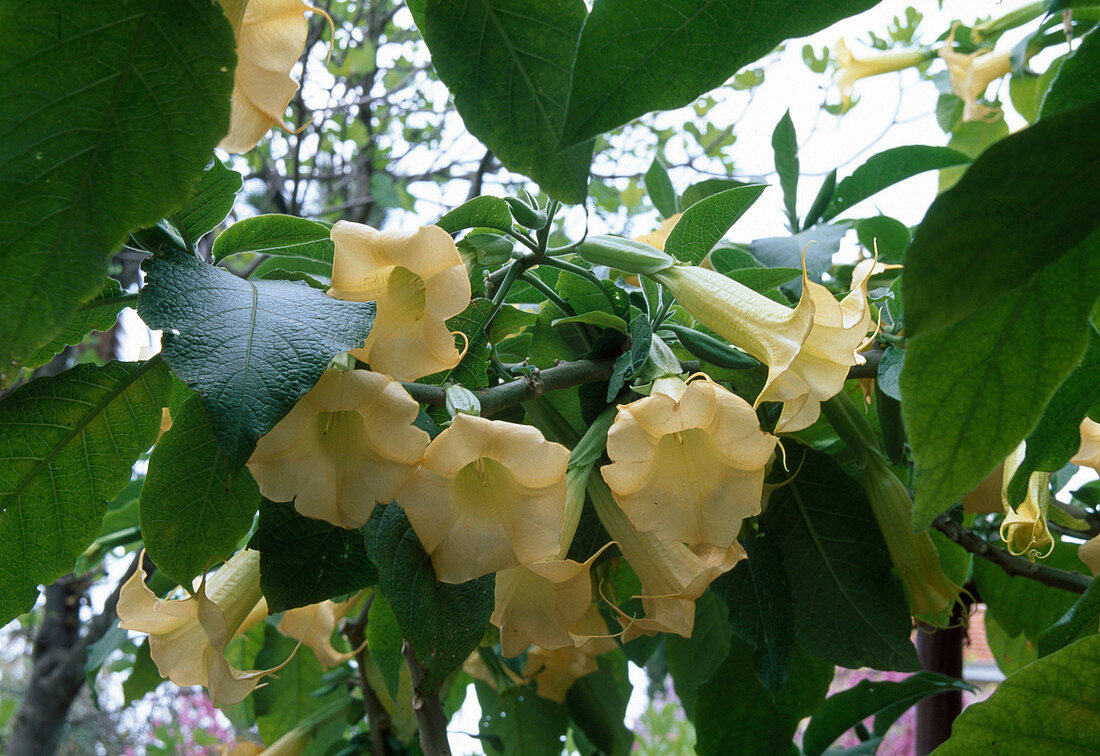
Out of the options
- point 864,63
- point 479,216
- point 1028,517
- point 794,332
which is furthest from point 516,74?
point 864,63

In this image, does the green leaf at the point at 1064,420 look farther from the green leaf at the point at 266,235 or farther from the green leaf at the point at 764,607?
the green leaf at the point at 266,235

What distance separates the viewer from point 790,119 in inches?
36.6

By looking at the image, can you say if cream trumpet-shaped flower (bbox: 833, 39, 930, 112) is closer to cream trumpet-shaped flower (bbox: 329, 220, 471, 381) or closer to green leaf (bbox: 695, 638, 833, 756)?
green leaf (bbox: 695, 638, 833, 756)

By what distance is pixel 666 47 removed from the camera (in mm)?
348

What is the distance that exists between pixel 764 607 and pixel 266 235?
0.46 m

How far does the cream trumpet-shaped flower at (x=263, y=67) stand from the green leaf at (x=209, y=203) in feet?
0.23

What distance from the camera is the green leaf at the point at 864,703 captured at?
2.92 feet

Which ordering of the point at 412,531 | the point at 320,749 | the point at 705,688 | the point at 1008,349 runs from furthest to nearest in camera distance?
1. the point at 320,749
2. the point at 705,688
3. the point at 412,531
4. the point at 1008,349

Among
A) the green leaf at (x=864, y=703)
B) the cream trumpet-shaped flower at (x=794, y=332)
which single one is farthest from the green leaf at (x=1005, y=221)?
the green leaf at (x=864, y=703)

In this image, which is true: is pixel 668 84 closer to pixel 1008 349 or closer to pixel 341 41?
pixel 1008 349

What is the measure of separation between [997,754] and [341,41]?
2548mm

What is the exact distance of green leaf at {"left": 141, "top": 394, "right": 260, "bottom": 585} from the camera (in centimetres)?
49

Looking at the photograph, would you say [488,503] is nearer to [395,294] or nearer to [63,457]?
[395,294]

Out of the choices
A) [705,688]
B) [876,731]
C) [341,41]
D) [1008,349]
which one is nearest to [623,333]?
[1008,349]
